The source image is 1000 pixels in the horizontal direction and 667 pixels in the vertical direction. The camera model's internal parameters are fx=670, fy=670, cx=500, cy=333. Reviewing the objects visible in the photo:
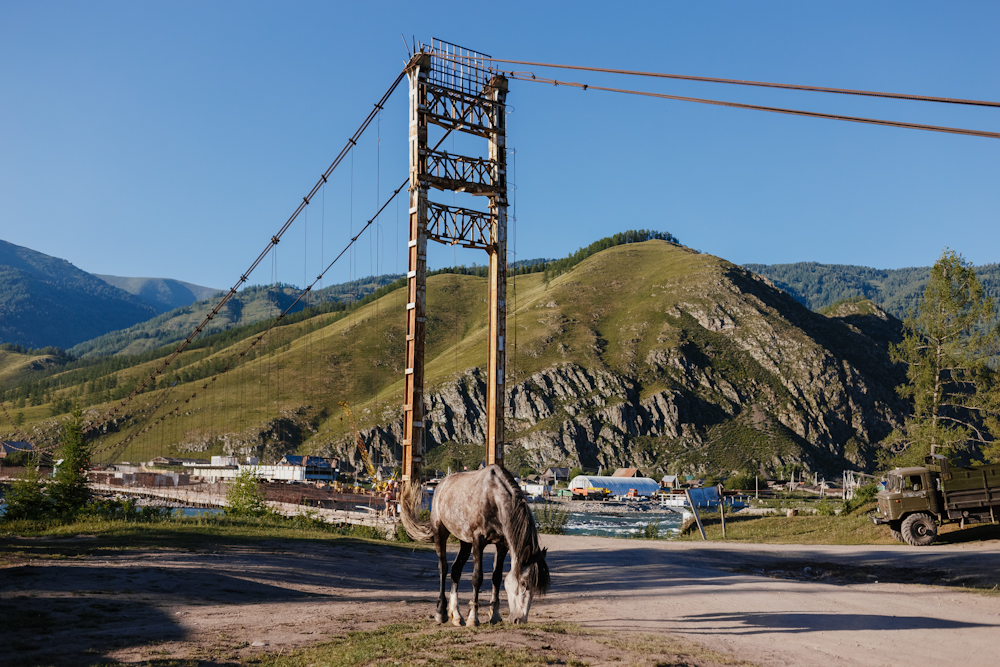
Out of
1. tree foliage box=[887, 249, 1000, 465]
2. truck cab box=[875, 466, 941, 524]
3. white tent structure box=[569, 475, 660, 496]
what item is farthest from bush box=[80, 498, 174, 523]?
white tent structure box=[569, 475, 660, 496]

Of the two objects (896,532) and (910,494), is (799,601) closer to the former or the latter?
(910,494)

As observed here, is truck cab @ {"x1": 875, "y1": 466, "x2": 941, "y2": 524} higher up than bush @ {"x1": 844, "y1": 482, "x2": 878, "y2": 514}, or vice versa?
truck cab @ {"x1": 875, "y1": 466, "x2": 941, "y2": 524}

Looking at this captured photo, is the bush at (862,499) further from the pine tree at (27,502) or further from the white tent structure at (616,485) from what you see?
the white tent structure at (616,485)

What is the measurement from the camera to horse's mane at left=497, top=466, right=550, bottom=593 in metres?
9.16

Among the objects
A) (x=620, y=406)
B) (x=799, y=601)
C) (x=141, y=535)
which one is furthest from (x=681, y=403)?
(x=141, y=535)

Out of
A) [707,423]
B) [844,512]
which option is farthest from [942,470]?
[707,423]

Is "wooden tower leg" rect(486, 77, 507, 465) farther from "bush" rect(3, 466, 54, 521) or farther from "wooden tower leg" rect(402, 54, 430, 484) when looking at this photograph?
"bush" rect(3, 466, 54, 521)

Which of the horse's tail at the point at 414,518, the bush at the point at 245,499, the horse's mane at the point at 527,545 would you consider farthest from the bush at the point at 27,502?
the horse's mane at the point at 527,545

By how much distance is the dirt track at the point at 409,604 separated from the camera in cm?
948

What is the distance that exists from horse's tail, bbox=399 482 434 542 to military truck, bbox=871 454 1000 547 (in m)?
21.5

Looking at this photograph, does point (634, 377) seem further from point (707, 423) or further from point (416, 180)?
point (416, 180)

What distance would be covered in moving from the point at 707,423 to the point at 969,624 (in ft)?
556

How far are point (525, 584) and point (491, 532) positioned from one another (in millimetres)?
1167

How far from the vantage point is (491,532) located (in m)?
10.0
